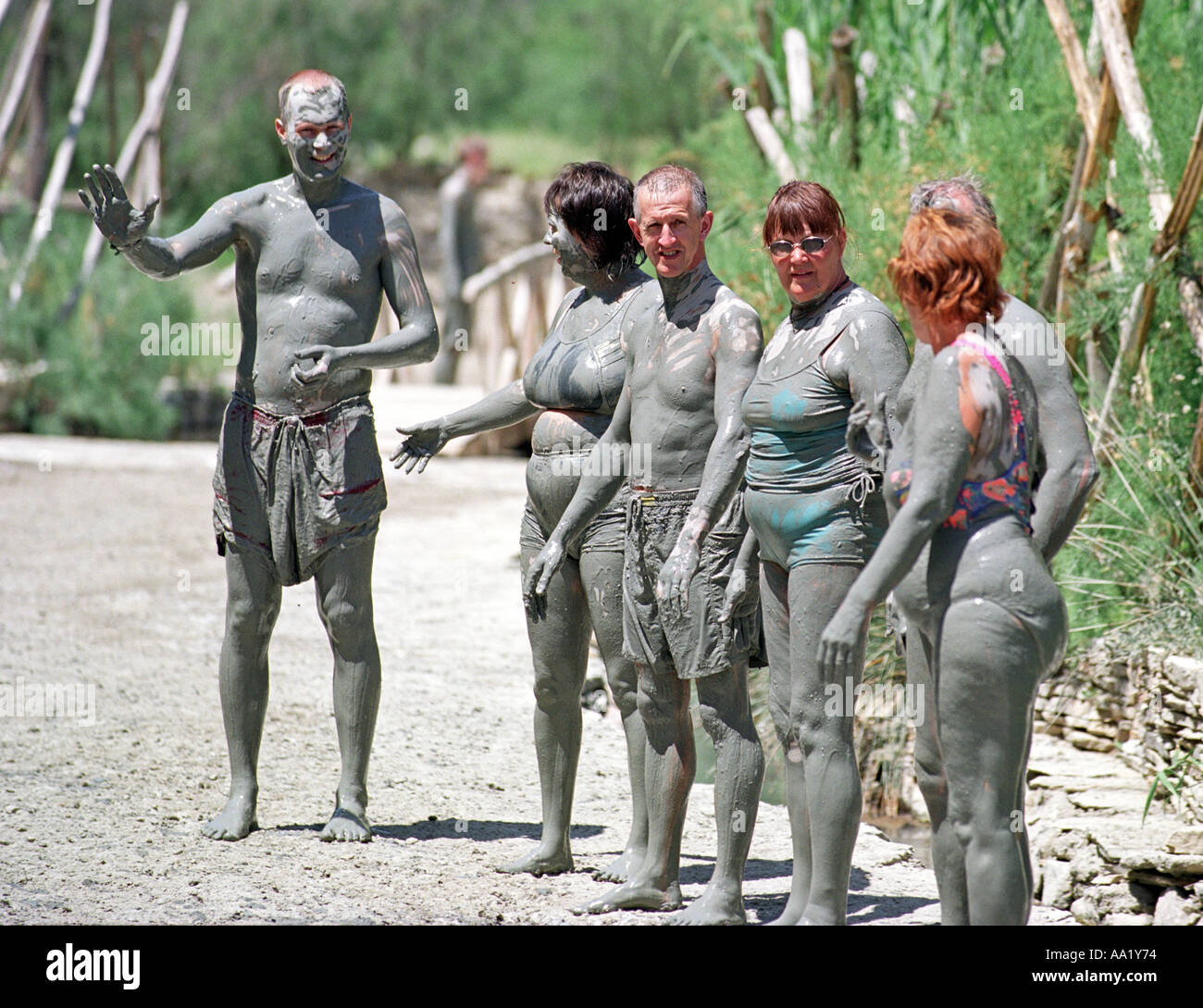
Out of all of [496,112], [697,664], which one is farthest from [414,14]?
[697,664]

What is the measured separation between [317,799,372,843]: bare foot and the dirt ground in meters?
0.04

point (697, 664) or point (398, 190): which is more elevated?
point (398, 190)

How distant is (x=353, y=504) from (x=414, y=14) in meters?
19.8

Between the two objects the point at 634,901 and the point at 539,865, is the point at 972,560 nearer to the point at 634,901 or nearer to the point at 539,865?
the point at 634,901

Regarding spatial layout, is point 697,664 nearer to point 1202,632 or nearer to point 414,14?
point 1202,632

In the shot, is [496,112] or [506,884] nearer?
[506,884]

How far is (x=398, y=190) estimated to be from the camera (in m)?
22.4

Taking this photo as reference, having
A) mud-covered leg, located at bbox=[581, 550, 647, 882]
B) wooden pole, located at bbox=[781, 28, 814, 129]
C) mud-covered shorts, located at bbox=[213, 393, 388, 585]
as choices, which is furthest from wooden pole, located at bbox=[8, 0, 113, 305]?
mud-covered leg, located at bbox=[581, 550, 647, 882]

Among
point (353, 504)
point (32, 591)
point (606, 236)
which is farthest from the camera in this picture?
point (32, 591)

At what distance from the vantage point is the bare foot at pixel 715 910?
342 cm

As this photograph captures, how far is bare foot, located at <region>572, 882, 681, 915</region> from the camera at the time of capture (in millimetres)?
3607

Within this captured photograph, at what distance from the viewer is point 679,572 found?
10.8 ft

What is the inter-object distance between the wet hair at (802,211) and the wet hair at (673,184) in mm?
255

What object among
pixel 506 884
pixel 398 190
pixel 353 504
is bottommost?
pixel 506 884
